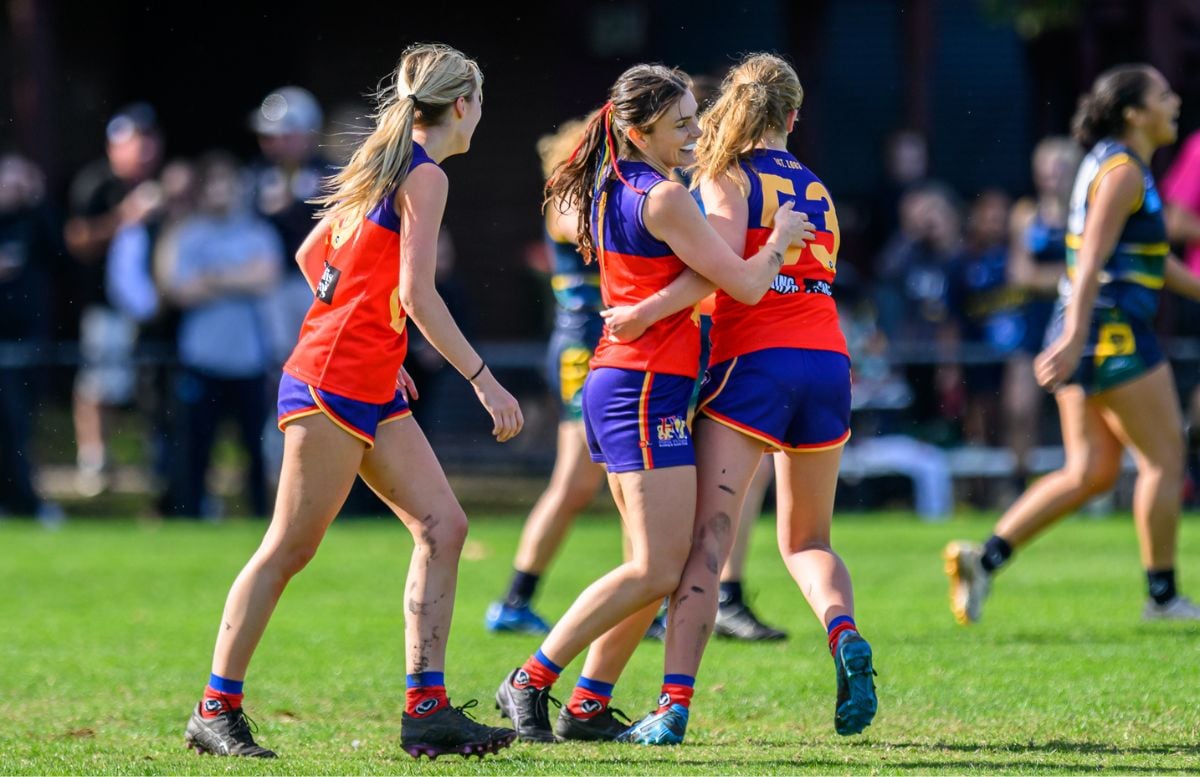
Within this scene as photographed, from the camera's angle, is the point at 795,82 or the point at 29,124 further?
the point at 29,124

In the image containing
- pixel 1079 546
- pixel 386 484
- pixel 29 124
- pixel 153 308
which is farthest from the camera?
pixel 29 124

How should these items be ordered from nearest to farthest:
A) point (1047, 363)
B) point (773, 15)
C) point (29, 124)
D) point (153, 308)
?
point (1047, 363) < point (153, 308) < point (29, 124) < point (773, 15)

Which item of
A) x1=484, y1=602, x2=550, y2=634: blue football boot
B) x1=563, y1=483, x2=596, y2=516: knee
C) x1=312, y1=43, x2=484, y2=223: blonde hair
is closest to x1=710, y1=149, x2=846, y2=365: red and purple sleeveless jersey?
x1=312, y1=43, x2=484, y2=223: blonde hair

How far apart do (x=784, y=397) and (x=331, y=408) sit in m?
1.37

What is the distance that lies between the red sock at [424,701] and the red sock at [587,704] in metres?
0.45

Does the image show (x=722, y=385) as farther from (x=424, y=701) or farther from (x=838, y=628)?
(x=424, y=701)

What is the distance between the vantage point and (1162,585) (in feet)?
26.8

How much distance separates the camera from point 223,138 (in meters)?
21.3

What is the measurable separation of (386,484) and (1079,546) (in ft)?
24.1

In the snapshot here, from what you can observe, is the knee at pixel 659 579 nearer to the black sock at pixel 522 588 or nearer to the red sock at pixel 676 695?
the red sock at pixel 676 695

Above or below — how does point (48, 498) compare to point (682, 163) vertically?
below

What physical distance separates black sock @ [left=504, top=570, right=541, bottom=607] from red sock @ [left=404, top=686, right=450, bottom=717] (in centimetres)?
276

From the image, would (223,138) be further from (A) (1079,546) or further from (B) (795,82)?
(B) (795,82)

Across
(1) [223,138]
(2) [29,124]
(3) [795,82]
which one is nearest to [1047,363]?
(3) [795,82]
